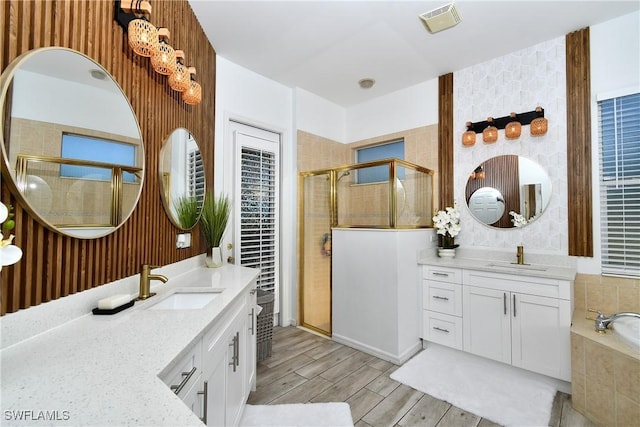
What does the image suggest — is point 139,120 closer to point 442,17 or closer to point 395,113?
point 442,17

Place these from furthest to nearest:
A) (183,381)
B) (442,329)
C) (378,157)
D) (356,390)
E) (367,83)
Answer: (378,157) < (367,83) < (442,329) < (356,390) < (183,381)

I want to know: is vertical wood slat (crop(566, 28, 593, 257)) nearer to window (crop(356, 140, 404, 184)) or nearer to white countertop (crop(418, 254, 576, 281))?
white countertop (crop(418, 254, 576, 281))

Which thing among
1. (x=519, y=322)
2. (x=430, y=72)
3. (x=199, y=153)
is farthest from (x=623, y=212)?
(x=199, y=153)

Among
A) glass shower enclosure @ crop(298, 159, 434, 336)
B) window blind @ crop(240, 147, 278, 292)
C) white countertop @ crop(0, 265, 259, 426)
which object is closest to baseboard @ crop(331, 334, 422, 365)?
glass shower enclosure @ crop(298, 159, 434, 336)

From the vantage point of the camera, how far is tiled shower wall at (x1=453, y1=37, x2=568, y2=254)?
8.82 feet

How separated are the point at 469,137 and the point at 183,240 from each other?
2961mm

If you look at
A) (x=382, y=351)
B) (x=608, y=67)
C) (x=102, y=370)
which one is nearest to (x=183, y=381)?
(x=102, y=370)

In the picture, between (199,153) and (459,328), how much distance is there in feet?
9.26

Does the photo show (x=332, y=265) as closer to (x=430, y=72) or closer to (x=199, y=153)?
(x=199, y=153)

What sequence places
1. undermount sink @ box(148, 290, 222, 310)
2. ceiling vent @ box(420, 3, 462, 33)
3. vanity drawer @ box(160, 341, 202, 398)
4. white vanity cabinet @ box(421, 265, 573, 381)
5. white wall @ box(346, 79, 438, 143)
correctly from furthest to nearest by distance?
1. white wall @ box(346, 79, 438, 143)
2. ceiling vent @ box(420, 3, 462, 33)
3. white vanity cabinet @ box(421, 265, 573, 381)
4. undermount sink @ box(148, 290, 222, 310)
5. vanity drawer @ box(160, 341, 202, 398)

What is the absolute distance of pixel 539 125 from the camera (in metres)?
2.73

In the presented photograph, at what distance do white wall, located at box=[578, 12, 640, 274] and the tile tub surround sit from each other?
2.61ft

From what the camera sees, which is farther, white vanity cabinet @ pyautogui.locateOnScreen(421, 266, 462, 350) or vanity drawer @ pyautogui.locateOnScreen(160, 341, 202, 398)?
white vanity cabinet @ pyautogui.locateOnScreen(421, 266, 462, 350)

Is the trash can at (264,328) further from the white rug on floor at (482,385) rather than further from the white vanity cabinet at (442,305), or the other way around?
the white vanity cabinet at (442,305)
